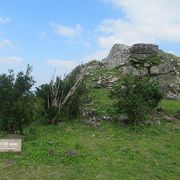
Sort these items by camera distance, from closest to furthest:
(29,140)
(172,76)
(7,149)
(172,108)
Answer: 1. (7,149)
2. (29,140)
3. (172,108)
4. (172,76)

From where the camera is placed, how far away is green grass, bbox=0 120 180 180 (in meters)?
15.0

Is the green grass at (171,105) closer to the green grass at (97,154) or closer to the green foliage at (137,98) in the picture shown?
the green foliage at (137,98)

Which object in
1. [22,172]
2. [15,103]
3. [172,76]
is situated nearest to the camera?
[22,172]

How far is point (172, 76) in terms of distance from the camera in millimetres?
33188

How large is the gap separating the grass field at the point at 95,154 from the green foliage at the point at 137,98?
0.95 meters

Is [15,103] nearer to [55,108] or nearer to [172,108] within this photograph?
[55,108]

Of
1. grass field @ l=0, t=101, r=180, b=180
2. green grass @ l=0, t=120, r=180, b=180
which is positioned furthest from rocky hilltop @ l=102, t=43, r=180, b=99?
green grass @ l=0, t=120, r=180, b=180

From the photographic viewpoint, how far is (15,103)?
788 inches

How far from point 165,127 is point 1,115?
362 inches

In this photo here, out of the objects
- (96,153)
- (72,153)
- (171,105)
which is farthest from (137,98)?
(72,153)

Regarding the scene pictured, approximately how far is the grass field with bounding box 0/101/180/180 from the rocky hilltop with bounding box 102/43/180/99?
10308mm

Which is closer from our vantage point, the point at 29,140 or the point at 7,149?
the point at 7,149

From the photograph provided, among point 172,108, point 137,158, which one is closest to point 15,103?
point 137,158

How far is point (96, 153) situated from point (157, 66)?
18141 mm
